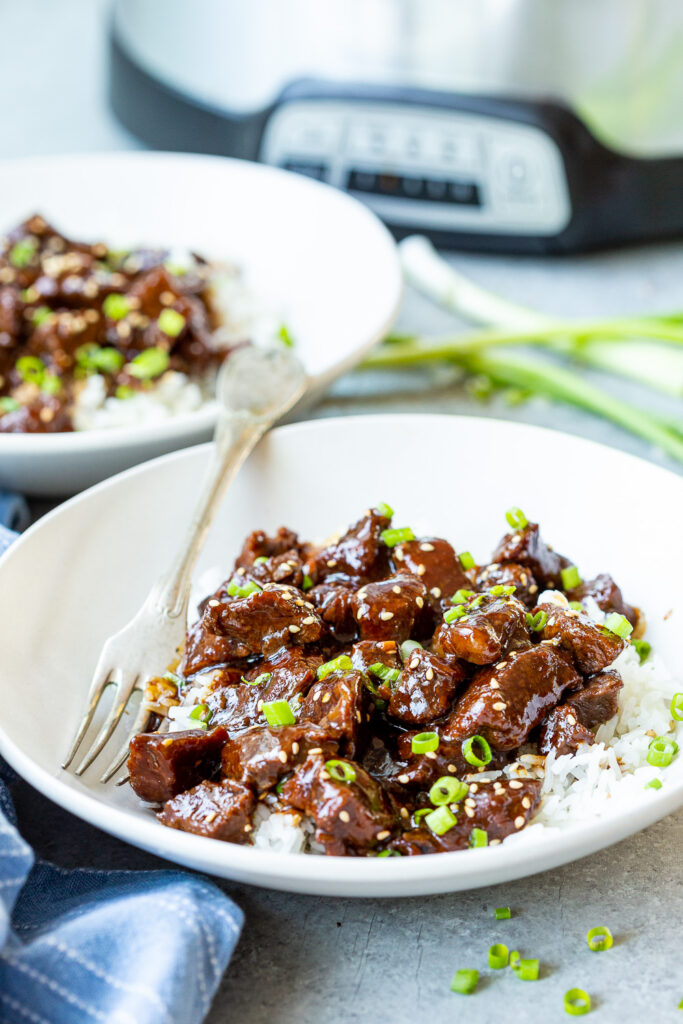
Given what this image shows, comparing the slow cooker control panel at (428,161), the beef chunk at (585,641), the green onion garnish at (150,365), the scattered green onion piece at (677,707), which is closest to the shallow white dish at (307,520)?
the scattered green onion piece at (677,707)

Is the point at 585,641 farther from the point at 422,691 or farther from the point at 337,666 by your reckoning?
the point at 337,666

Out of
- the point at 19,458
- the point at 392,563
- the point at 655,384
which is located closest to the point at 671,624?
the point at 392,563

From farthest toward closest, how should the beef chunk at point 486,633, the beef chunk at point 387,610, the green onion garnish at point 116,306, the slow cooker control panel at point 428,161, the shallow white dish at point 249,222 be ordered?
the slow cooker control panel at point 428,161, the shallow white dish at point 249,222, the green onion garnish at point 116,306, the beef chunk at point 387,610, the beef chunk at point 486,633

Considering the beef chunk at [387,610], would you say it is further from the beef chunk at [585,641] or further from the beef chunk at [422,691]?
the beef chunk at [585,641]

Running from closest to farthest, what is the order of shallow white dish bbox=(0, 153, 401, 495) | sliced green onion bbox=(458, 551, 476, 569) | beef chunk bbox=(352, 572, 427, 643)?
beef chunk bbox=(352, 572, 427, 643) < sliced green onion bbox=(458, 551, 476, 569) < shallow white dish bbox=(0, 153, 401, 495)

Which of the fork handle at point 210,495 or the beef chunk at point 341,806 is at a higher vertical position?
the beef chunk at point 341,806

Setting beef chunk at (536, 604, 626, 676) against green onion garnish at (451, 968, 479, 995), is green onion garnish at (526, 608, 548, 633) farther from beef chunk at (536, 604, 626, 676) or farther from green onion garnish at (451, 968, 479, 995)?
green onion garnish at (451, 968, 479, 995)

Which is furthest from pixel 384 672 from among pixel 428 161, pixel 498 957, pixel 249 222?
pixel 428 161

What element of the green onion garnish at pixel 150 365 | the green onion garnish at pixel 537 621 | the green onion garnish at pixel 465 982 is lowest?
the green onion garnish at pixel 150 365

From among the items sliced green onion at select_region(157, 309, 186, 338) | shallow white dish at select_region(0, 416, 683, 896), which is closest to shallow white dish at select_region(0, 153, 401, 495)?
sliced green onion at select_region(157, 309, 186, 338)
